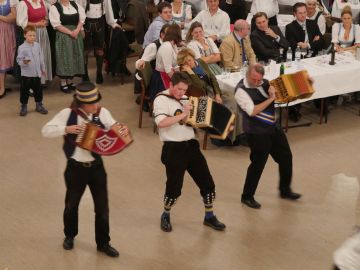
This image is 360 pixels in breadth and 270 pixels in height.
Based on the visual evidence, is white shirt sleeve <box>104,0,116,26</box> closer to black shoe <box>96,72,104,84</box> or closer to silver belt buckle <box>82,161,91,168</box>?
black shoe <box>96,72,104,84</box>

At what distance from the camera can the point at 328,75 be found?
8117 millimetres

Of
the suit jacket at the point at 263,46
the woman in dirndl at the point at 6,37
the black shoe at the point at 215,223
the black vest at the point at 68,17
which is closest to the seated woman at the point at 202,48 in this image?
the suit jacket at the point at 263,46

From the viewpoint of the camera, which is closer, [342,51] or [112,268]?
[112,268]

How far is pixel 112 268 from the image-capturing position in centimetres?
561

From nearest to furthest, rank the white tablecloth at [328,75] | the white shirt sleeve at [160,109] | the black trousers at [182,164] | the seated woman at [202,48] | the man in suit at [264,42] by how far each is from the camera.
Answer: the white shirt sleeve at [160,109] → the black trousers at [182,164] → the white tablecloth at [328,75] → the seated woman at [202,48] → the man in suit at [264,42]

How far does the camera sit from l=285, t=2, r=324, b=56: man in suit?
9117 mm

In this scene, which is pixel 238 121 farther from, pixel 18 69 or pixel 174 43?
pixel 18 69

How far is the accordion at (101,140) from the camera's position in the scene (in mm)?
5227

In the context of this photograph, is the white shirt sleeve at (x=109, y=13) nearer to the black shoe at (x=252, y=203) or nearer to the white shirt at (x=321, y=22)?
the white shirt at (x=321, y=22)

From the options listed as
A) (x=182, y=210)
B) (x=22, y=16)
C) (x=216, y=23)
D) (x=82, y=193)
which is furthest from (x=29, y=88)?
(x=82, y=193)

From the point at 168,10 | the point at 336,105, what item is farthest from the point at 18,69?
the point at 336,105

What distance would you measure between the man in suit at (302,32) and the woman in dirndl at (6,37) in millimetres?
3356

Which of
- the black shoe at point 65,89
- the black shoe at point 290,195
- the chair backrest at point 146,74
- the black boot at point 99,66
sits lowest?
the black shoe at point 290,195

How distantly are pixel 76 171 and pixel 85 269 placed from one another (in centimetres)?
77
